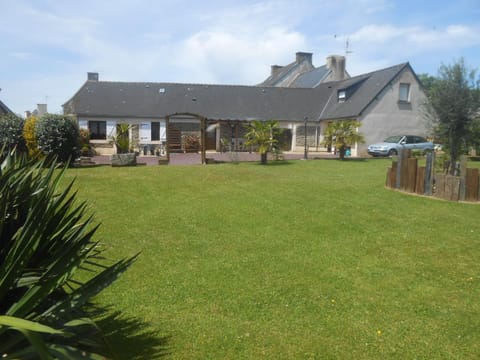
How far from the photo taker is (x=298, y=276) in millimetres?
5023

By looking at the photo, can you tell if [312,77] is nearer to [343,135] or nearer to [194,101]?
[194,101]

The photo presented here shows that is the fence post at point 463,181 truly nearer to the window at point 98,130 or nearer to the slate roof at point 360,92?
the slate roof at point 360,92

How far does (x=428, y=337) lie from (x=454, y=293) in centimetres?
123

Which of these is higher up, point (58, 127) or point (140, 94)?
point (140, 94)

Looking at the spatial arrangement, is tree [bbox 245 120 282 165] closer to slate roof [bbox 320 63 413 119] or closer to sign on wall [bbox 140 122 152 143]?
slate roof [bbox 320 63 413 119]

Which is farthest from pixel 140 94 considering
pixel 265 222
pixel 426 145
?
pixel 265 222

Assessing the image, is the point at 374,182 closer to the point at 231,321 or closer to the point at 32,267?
the point at 231,321

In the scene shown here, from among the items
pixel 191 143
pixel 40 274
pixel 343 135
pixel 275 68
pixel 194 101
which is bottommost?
pixel 40 274

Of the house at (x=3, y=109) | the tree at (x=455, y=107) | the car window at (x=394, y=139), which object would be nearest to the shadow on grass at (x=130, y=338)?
the tree at (x=455, y=107)

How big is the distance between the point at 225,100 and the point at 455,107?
19438 millimetres

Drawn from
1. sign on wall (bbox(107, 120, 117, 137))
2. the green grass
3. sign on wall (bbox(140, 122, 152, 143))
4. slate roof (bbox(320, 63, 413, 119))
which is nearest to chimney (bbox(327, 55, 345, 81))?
slate roof (bbox(320, 63, 413, 119))

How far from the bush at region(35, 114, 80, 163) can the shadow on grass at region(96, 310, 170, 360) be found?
48.9ft

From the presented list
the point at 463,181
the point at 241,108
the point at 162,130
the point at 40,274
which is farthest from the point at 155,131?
the point at 40,274

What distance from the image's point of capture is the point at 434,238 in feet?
22.1
